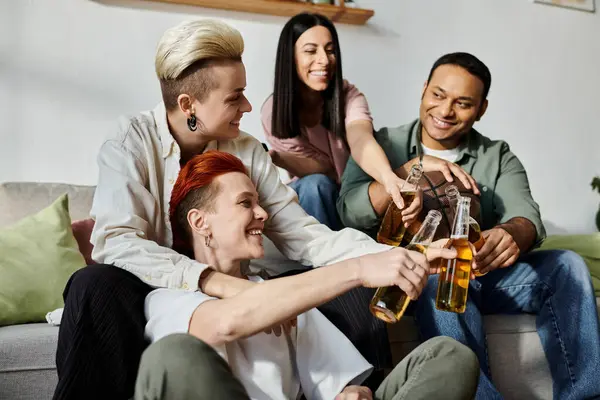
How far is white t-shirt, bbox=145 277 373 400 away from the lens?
1.22 metres

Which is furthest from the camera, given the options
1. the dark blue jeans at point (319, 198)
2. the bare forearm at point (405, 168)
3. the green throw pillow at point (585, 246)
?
the green throw pillow at point (585, 246)

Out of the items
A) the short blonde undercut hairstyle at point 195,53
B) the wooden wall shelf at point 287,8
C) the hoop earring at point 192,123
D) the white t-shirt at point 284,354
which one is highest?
the wooden wall shelf at point 287,8

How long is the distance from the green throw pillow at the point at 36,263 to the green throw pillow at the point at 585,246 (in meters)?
1.63

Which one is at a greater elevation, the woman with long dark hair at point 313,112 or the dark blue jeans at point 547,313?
the woman with long dark hair at point 313,112

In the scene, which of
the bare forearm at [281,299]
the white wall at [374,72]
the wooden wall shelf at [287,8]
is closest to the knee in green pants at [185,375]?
the bare forearm at [281,299]

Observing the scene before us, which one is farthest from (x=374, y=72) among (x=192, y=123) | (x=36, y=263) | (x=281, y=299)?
(x=281, y=299)

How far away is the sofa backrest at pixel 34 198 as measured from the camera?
2.13m

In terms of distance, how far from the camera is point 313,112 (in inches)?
89.0

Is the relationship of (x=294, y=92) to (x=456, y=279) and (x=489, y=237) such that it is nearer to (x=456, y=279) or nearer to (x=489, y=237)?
(x=489, y=237)

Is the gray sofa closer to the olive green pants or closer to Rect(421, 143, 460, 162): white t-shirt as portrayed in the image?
Rect(421, 143, 460, 162): white t-shirt

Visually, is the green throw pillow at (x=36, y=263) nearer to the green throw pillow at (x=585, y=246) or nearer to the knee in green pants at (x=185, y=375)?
the knee in green pants at (x=185, y=375)

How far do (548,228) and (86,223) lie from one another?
88.3 inches

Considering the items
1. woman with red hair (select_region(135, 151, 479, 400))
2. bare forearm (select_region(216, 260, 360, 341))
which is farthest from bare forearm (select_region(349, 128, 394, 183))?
bare forearm (select_region(216, 260, 360, 341))

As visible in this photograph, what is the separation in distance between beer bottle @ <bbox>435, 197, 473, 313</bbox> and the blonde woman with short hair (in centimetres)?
15
